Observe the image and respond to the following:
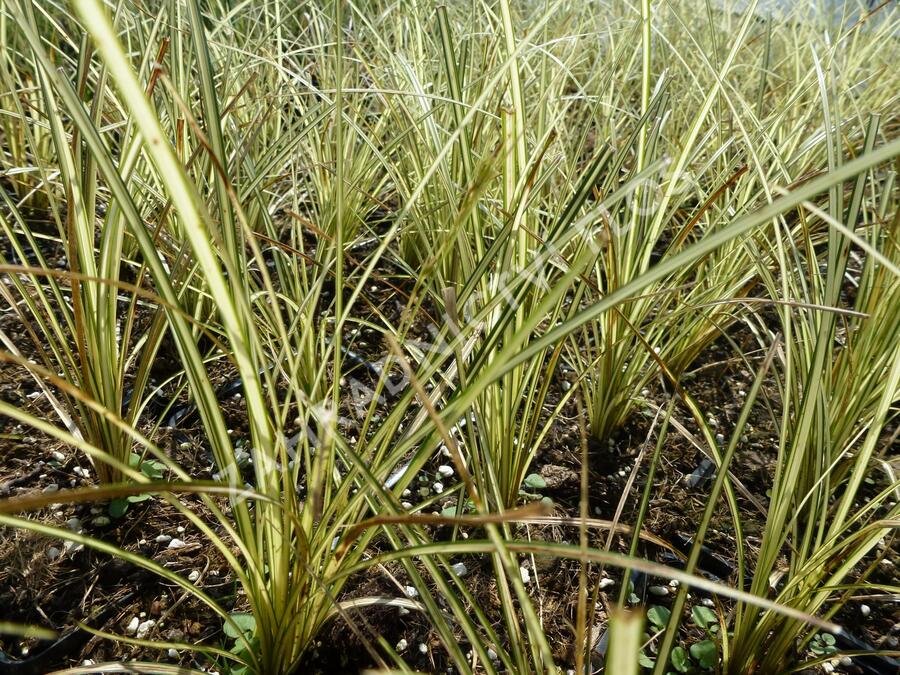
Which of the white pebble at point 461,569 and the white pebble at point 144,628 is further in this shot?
the white pebble at point 461,569

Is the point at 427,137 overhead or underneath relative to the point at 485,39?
underneath

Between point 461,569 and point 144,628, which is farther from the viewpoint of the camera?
point 461,569

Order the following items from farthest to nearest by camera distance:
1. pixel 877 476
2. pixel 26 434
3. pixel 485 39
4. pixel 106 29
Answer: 1. pixel 485 39
2. pixel 877 476
3. pixel 26 434
4. pixel 106 29

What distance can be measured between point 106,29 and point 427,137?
0.89 meters

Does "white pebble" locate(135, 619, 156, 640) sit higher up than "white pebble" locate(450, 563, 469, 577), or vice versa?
"white pebble" locate(450, 563, 469, 577)

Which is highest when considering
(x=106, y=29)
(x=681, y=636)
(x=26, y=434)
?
(x=106, y=29)

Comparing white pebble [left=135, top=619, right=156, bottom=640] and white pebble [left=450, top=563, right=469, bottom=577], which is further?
white pebble [left=450, top=563, right=469, bottom=577]

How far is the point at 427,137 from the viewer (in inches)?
49.2

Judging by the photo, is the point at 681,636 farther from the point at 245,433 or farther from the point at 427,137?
the point at 427,137

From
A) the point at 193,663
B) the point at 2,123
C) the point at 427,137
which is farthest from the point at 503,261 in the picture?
the point at 2,123

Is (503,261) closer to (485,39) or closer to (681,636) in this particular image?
(681,636)

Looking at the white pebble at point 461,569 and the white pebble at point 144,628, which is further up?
the white pebble at point 461,569

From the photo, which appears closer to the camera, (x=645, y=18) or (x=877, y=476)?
(x=645, y=18)

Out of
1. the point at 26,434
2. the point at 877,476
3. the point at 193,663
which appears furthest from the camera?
the point at 877,476
